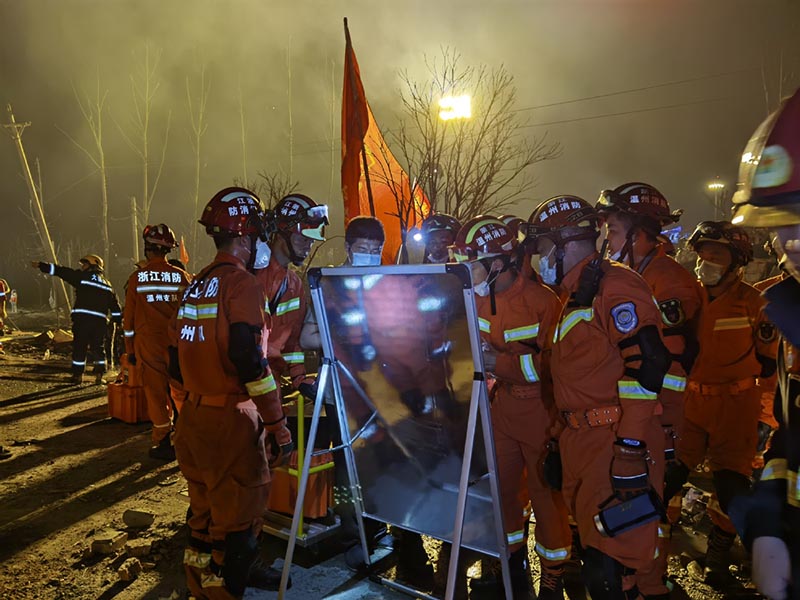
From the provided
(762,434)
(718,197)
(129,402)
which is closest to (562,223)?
(762,434)

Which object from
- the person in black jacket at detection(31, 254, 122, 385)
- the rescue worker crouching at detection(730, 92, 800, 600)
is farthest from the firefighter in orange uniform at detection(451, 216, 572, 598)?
the person in black jacket at detection(31, 254, 122, 385)

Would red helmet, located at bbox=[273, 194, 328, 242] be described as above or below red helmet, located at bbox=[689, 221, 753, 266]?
above

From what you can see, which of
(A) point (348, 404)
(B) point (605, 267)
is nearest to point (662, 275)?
(B) point (605, 267)

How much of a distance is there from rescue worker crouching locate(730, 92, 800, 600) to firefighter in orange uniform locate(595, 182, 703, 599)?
76.4 inches

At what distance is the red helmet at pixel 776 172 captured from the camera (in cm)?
151

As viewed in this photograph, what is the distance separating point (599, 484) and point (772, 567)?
4.22ft

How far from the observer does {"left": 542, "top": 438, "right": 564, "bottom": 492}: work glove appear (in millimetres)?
3191

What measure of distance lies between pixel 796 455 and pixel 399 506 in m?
2.61

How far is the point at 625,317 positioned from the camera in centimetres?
277

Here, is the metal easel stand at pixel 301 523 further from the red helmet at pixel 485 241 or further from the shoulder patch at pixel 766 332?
the shoulder patch at pixel 766 332

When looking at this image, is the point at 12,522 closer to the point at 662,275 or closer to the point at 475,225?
the point at 475,225

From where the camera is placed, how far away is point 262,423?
3.44 metres

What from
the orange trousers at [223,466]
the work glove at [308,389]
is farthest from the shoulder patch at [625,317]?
the work glove at [308,389]

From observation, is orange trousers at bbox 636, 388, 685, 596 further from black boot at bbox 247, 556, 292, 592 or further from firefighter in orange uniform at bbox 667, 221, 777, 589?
black boot at bbox 247, 556, 292, 592
